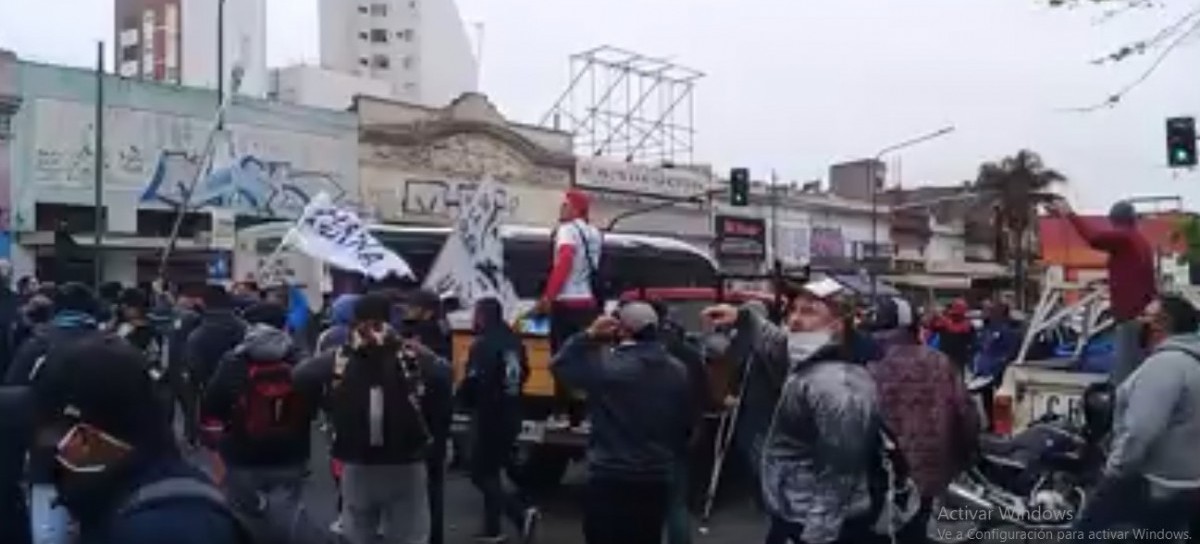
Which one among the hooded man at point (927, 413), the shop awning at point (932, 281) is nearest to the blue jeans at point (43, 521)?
the hooded man at point (927, 413)

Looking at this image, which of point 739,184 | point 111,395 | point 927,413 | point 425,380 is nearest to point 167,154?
point 739,184

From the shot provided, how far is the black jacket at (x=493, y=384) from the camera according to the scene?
10477 millimetres

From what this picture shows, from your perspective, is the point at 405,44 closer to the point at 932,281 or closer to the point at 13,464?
the point at 932,281

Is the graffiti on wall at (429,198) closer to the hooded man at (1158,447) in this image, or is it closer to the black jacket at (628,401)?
the black jacket at (628,401)

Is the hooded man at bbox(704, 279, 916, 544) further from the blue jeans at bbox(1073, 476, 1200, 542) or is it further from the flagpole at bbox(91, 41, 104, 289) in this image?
the flagpole at bbox(91, 41, 104, 289)

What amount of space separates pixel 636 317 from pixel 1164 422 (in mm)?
2508

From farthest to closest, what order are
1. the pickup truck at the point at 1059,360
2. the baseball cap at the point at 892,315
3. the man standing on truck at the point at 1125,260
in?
the pickup truck at the point at 1059,360, the man standing on truck at the point at 1125,260, the baseball cap at the point at 892,315

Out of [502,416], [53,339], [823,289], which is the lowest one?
[502,416]

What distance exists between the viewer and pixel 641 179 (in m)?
54.6

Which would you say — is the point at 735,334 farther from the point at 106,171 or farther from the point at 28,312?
the point at 106,171

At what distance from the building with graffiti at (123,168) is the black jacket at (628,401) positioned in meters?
25.4

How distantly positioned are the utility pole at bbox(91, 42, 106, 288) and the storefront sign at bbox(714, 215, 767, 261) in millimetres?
25713

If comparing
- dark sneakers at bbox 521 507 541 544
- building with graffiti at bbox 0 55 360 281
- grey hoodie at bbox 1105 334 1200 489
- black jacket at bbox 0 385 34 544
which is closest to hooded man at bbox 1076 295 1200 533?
grey hoodie at bbox 1105 334 1200 489

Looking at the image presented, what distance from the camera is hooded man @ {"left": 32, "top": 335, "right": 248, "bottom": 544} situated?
292 centimetres
